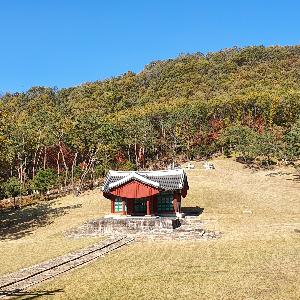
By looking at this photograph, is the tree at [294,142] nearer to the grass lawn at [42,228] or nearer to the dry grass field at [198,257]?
the dry grass field at [198,257]

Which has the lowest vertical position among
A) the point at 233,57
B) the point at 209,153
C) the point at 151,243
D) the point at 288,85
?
the point at 151,243

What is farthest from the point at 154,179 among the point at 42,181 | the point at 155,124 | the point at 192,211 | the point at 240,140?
the point at 155,124

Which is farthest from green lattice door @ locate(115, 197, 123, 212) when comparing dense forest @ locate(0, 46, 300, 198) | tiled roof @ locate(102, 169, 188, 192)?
dense forest @ locate(0, 46, 300, 198)

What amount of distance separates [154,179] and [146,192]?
2583 millimetres

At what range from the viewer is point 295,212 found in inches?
1582

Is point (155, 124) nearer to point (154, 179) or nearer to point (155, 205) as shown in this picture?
point (154, 179)

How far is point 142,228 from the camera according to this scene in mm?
33750

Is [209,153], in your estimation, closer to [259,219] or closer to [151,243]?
[259,219]

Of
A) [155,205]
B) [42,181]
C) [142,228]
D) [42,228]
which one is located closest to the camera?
[142,228]

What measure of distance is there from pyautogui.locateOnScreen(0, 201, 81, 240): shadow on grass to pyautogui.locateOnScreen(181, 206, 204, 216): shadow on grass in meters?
12.7

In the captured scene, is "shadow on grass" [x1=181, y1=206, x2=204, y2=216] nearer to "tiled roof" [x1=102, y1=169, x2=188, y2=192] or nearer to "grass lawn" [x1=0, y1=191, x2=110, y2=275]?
"tiled roof" [x1=102, y1=169, x2=188, y2=192]

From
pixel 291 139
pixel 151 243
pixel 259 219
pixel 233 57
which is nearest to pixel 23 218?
pixel 151 243

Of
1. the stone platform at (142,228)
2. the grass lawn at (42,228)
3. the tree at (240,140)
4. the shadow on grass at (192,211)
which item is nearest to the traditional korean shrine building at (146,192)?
the shadow on grass at (192,211)

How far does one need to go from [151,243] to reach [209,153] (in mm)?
52910
